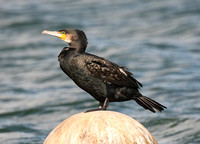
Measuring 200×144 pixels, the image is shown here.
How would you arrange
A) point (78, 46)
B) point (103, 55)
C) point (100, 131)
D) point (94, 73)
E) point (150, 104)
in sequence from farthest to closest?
point (103, 55)
point (150, 104)
point (78, 46)
point (94, 73)
point (100, 131)

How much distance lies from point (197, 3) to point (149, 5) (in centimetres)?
274

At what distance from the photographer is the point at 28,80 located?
60.1 feet

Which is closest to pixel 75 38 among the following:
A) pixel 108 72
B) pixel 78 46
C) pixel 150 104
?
pixel 78 46

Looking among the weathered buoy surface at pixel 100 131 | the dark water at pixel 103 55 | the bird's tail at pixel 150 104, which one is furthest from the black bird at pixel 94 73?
the dark water at pixel 103 55

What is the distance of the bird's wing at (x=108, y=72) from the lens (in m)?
7.31

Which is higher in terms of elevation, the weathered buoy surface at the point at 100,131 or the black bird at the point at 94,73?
the black bird at the point at 94,73

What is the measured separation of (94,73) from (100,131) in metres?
1.17

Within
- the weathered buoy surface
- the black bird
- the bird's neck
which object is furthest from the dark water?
the weathered buoy surface

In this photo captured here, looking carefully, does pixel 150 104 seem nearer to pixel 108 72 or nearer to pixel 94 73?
pixel 108 72

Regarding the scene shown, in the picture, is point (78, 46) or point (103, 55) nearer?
point (78, 46)

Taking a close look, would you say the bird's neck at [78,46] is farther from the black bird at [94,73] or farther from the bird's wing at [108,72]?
the bird's wing at [108,72]

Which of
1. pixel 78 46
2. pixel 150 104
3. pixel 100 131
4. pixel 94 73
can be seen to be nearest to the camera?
pixel 100 131

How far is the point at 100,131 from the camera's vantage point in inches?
254

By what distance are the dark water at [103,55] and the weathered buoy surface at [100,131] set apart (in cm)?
522
